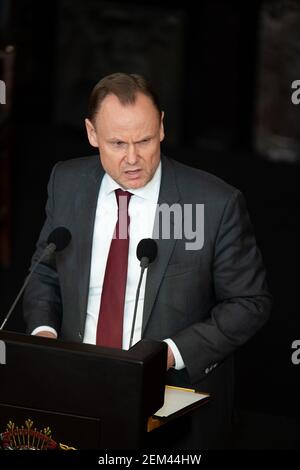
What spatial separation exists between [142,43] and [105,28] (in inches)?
10.6

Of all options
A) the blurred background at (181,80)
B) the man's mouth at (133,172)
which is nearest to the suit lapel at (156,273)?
the man's mouth at (133,172)

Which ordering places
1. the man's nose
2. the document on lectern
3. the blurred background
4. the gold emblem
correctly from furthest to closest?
the blurred background, the man's nose, the document on lectern, the gold emblem

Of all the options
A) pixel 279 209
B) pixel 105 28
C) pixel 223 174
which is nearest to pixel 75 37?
pixel 105 28

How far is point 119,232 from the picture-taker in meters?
2.69

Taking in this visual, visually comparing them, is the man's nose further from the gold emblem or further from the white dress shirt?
the gold emblem

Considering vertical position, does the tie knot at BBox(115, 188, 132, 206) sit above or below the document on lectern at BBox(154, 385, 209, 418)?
above

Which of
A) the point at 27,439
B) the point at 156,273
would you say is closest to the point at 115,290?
the point at 156,273

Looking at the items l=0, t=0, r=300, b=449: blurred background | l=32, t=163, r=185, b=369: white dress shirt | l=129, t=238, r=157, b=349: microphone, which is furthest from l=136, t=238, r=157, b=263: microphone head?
l=0, t=0, r=300, b=449: blurred background

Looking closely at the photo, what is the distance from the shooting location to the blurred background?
6.09 metres

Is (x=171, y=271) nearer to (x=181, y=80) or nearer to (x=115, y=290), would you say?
(x=115, y=290)

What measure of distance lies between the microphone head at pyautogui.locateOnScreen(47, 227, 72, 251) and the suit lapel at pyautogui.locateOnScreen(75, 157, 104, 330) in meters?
0.11

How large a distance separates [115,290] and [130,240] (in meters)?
0.14
